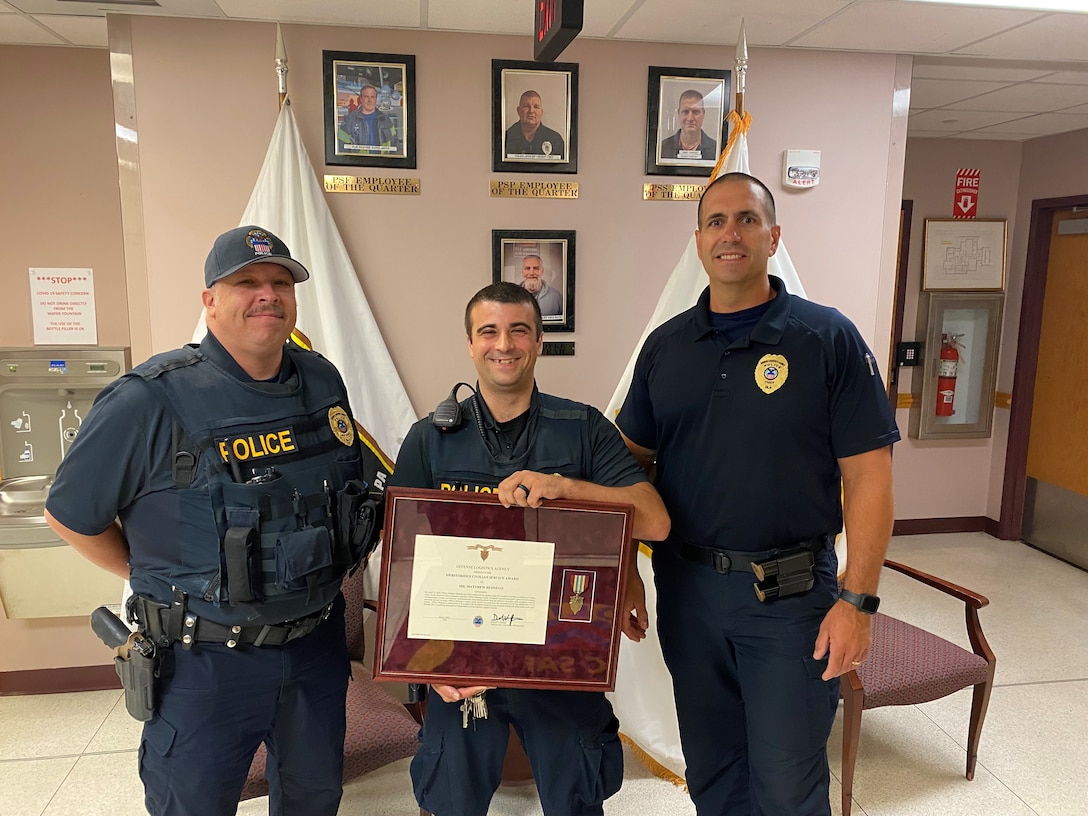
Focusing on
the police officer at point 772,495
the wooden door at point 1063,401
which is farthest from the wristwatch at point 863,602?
the wooden door at point 1063,401

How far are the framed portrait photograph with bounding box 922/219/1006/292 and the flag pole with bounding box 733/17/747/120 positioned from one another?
265 centimetres

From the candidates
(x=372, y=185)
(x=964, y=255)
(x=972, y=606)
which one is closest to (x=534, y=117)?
(x=372, y=185)

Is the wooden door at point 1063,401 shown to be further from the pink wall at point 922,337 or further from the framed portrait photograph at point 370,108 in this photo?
the framed portrait photograph at point 370,108

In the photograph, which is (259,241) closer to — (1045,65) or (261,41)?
(261,41)

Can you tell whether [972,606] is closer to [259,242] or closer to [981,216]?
[259,242]

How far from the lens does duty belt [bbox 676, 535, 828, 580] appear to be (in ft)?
5.60

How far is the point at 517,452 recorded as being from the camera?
1.64m

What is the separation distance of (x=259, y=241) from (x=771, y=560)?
4.55ft

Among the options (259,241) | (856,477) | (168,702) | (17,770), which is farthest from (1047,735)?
(17,770)

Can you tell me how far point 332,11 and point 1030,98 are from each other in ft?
11.4

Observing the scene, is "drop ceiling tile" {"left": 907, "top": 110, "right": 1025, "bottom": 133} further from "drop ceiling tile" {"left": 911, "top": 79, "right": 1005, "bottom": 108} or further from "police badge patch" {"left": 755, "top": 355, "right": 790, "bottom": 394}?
"police badge patch" {"left": 755, "top": 355, "right": 790, "bottom": 394}

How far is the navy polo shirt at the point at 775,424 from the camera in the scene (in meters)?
1.69

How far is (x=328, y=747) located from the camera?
175cm

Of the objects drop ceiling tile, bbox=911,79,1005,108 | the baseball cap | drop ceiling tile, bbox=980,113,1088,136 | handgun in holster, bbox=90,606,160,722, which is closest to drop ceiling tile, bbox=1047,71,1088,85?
drop ceiling tile, bbox=911,79,1005,108
